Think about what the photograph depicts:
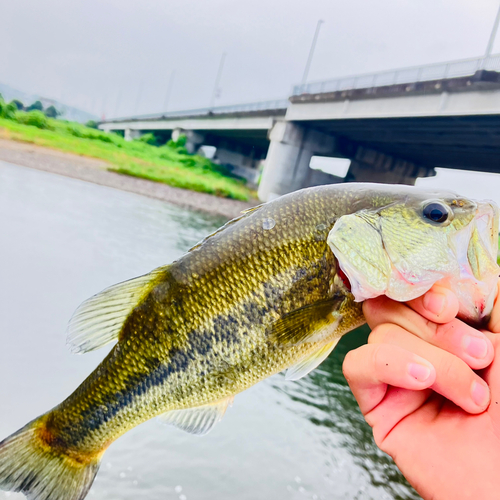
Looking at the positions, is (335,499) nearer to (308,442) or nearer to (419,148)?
(308,442)

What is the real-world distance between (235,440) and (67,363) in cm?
178

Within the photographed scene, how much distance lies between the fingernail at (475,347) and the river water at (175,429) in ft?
8.14

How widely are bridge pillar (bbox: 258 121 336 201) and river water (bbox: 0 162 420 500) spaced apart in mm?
18203

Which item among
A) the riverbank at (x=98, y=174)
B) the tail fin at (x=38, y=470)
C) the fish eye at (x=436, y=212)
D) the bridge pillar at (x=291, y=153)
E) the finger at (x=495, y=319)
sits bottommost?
the tail fin at (x=38, y=470)

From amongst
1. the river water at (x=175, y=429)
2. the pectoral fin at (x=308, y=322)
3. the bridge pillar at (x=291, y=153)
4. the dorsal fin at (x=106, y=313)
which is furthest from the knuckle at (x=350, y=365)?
the bridge pillar at (x=291, y=153)

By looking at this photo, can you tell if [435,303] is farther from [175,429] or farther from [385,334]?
[175,429]

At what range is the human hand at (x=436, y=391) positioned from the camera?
126cm

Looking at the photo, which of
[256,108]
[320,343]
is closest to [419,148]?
[256,108]

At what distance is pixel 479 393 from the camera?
1274 millimetres

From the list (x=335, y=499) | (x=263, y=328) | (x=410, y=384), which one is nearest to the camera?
(x=410, y=384)

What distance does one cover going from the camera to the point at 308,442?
3939 mm

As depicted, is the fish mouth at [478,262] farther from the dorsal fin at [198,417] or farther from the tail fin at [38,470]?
the tail fin at [38,470]

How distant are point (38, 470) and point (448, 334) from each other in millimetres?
1679

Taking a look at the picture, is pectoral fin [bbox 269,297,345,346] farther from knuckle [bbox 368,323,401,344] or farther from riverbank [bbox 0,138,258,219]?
riverbank [bbox 0,138,258,219]
